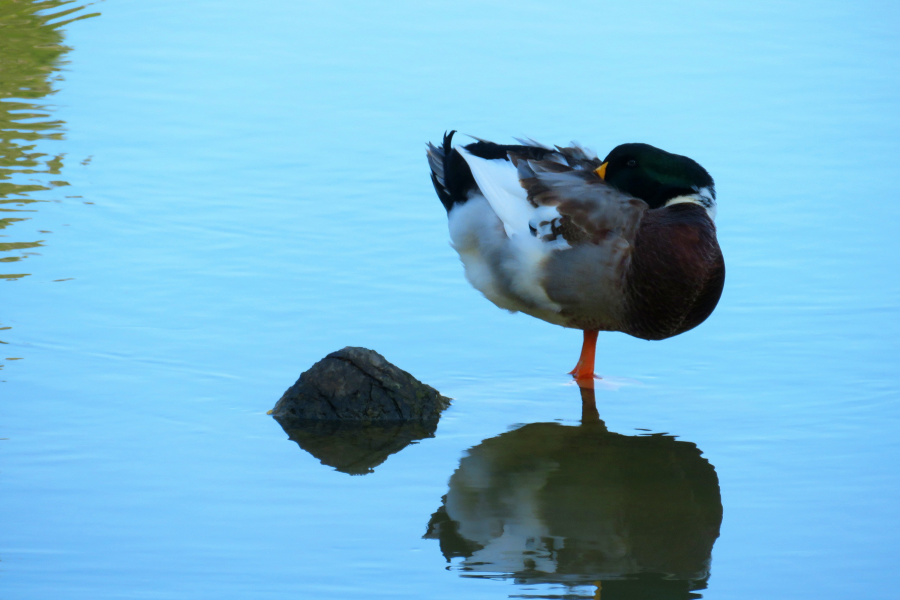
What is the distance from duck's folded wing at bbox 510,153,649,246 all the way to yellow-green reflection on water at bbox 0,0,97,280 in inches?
105

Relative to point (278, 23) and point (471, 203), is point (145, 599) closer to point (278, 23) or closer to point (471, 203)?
point (471, 203)

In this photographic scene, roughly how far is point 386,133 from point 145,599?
202 inches

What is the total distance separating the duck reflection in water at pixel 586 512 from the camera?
12.3 feet

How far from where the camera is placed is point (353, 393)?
15.9 feet

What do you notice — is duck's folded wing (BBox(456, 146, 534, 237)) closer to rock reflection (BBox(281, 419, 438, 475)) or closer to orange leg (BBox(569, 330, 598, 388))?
orange leg (BBox(569, 330, 598, 388))

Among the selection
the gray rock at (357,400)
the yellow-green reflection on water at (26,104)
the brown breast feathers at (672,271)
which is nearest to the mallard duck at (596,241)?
the brown breast feathers at (672,271)

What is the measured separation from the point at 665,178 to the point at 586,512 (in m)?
1.78

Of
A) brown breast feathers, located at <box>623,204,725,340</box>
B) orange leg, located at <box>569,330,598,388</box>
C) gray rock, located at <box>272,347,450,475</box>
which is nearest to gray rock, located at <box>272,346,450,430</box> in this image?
gray rock, located at <box>272,347,450,475</box>

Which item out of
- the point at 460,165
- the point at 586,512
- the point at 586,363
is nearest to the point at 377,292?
the point at 460,165

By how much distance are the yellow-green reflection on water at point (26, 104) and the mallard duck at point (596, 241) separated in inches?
95.6

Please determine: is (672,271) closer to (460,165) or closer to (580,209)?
(580,209)

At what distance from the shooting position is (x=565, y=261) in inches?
202

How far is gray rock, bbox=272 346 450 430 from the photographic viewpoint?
190 inches

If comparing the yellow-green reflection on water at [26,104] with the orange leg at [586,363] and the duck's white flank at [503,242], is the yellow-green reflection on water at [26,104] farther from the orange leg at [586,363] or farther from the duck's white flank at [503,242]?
the orange leg at [586,363]
